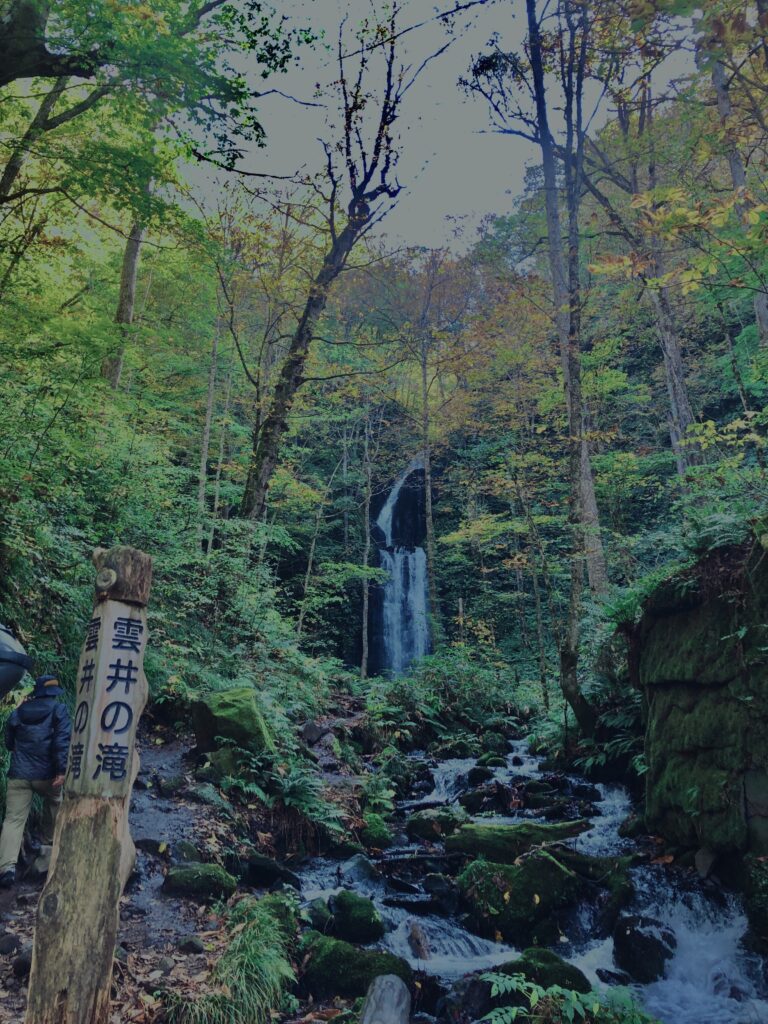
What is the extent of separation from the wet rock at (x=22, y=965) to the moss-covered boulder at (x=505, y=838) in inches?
180

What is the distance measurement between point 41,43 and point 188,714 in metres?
8.76

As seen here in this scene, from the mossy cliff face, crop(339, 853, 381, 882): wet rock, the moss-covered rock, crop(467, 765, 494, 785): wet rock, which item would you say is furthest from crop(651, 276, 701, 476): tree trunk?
crop(339, 853, 381, 882): wet rock

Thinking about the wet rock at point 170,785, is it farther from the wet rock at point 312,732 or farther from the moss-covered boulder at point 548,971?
the moss-covered boulder at point 548,971

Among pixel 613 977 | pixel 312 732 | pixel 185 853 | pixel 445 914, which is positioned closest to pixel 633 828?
pixel 613 977

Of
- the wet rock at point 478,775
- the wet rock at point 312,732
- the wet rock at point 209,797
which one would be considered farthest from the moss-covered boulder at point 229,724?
the wet rock at point 478,775

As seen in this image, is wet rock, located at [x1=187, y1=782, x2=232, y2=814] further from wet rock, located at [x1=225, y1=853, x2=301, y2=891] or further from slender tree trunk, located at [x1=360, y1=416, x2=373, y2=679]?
slender tree trunk, located at [x1=360, y1=416, x2=373, y2=679]

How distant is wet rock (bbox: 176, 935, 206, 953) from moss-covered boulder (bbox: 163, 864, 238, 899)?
0.68m

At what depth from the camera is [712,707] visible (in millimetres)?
6121

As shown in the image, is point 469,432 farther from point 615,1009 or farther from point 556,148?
point 615,1009

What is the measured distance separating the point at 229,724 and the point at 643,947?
16.5 feet

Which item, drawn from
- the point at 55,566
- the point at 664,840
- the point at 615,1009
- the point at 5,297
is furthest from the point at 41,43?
the point at 664,840

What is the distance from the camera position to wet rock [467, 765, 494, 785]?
983cm

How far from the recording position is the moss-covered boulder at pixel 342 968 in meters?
4.66

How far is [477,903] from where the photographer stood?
5.89 meters
